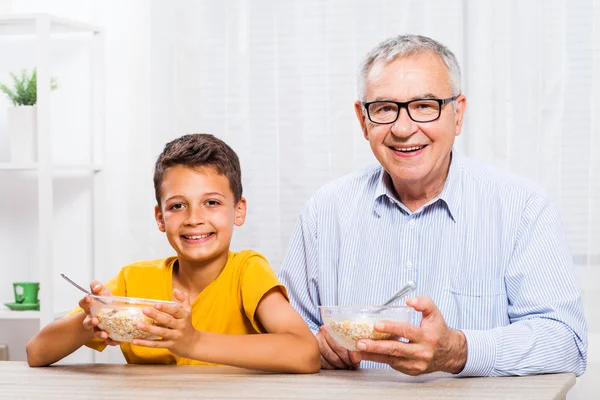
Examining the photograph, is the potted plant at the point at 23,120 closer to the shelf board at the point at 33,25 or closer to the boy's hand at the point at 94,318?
the shelf board at the point at 33,25

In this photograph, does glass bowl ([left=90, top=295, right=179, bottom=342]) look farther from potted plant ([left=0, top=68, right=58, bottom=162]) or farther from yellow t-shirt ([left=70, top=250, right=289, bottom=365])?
potted plant ([left=0, top=68, right=58, bottom=162])

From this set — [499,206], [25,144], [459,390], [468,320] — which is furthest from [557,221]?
[25,144]

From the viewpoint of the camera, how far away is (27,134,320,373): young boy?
67.9 inches

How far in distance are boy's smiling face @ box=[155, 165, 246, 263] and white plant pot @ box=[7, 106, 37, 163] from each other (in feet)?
3.96

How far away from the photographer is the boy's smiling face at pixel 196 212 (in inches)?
71.9

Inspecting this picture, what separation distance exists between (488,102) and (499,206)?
910 millimetres

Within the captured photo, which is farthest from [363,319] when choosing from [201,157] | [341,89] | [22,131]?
[22,131]

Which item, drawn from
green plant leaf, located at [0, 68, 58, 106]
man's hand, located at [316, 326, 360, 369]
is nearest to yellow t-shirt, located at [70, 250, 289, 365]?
man's hand, located at [316, 326, 360, 369]

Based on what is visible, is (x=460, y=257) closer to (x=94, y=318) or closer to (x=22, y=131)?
(x=94, y=318)

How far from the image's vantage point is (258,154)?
2.93m

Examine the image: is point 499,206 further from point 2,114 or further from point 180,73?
point 2,114

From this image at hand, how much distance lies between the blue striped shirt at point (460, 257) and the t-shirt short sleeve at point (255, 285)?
221 mm

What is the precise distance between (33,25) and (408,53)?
158 centimetres

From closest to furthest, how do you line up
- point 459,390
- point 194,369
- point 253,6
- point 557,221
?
point 459,390, point 194,369, point 557,221, point 253,6
